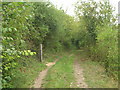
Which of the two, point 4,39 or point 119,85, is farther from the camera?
point 119,85

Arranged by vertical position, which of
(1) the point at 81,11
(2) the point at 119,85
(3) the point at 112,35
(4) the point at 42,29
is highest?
(1) the point at 81,11

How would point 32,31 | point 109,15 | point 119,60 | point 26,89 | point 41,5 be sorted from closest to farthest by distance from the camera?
point 26,89 → point 119,60 → point 32,31 → point 109,15 → point 41,5

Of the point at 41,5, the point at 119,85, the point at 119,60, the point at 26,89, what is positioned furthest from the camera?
the point at 41,5

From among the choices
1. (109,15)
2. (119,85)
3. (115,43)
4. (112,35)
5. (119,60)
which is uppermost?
(109,15)

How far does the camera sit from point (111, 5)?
11.2 meters

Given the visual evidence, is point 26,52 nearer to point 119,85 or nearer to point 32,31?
point 119,85

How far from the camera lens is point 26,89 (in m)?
5.02

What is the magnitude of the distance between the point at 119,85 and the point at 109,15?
23.4ft

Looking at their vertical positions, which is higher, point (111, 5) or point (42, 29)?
point (111, 5)

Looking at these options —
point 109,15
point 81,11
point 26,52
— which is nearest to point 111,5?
point 109,15

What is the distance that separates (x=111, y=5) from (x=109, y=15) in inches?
39.1

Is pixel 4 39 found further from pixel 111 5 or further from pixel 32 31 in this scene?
pixel 111 5

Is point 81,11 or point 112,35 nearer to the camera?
point 112,35

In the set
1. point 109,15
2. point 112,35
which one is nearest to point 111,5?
point 109,15
